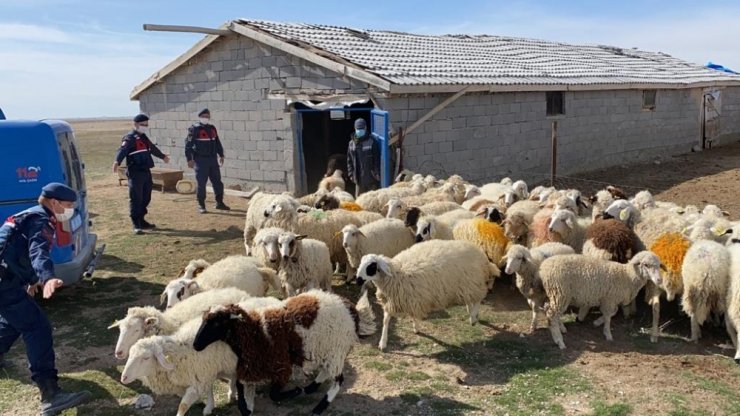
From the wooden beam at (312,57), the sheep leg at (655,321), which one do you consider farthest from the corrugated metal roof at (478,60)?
the sheep leg at (655,321)

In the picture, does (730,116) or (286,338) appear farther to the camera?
(730,116)

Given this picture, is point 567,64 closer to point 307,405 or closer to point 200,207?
point 200,207

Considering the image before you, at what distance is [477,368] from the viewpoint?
5430 millimetres

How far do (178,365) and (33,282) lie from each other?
1537 mm

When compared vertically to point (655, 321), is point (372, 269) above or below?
above

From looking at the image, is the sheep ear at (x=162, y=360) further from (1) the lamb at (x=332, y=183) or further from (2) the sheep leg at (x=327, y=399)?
(1) the lamb at (x=332, y=183)

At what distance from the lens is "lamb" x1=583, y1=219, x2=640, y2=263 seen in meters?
6.53

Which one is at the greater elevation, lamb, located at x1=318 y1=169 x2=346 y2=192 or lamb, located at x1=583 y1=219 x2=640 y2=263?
lamb, located at x1=318 y1=169 x2=346 y2=192

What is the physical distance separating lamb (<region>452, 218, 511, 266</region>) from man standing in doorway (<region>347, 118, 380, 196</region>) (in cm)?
427

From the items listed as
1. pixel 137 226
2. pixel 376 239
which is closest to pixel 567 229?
pixel 376 239

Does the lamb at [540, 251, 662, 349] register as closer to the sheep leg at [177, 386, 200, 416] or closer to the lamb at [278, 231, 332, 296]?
the lamb at [278, 231, 332, 296]

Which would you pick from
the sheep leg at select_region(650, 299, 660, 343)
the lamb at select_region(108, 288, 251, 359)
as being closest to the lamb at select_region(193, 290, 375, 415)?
the lamb at select_region(108, 288, 251, 359)

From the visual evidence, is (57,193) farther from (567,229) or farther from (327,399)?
(567,229)

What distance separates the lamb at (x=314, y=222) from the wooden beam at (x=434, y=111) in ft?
12.3
